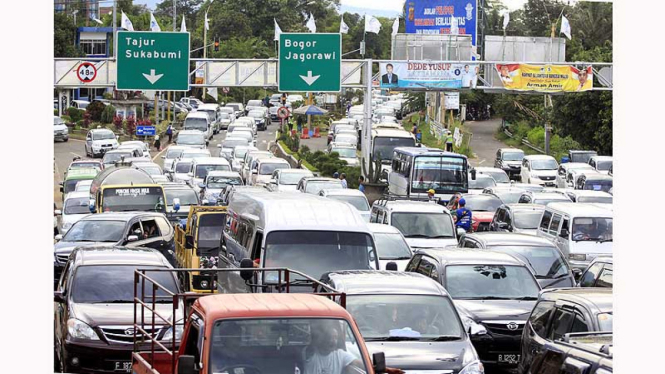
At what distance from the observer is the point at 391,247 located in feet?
66.9

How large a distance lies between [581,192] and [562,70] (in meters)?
12.5

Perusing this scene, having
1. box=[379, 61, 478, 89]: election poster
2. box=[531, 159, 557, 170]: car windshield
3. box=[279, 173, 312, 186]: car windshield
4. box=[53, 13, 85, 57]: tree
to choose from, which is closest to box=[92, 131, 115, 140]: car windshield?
box=[53, 13, 85, 57]: tree

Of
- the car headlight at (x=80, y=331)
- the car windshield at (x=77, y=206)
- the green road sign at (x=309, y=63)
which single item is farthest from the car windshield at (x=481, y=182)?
the car headlight at (x=80, y=331)

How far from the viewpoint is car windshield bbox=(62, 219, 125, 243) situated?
21.9m

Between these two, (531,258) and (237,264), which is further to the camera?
(531,258)

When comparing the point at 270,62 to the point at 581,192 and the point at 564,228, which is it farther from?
the point at 564,228

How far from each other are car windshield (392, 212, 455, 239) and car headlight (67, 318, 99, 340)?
10995mm

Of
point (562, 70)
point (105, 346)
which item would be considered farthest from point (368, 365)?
point (562, 70)

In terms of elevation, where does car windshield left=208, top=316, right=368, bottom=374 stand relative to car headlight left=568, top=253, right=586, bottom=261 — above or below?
above

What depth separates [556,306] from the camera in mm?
11836

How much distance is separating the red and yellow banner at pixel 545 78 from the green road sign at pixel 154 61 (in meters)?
11.6

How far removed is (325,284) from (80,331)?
3366 millimetres

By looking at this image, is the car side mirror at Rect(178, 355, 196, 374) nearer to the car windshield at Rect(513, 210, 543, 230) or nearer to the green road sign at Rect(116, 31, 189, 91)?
the car windshield at Rect(513, 210, 543, 230)
